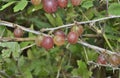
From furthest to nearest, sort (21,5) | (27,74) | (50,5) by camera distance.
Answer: (27,74) → (21,5) → (50,5)

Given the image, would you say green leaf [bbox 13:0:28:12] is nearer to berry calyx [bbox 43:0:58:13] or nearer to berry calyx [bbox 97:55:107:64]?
berry calyx [bbox 43:0:58:13]

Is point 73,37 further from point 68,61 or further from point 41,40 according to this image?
point 68,61

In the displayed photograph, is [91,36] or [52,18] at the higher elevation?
[52,18]

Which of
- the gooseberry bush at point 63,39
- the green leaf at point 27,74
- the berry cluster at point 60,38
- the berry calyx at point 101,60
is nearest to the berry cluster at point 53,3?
the gooseberry bush at point 63,39

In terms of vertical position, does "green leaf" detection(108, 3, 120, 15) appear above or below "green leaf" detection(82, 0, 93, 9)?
below

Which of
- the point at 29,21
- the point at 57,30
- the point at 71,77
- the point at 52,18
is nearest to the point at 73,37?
the point at 57,30

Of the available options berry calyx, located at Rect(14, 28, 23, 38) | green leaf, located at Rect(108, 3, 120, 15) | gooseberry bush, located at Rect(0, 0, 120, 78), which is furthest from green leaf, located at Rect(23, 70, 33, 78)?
green leaf, located at Rect(108, 3, 120, 15)

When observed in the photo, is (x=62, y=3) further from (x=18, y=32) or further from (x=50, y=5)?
(x=18, y=32)

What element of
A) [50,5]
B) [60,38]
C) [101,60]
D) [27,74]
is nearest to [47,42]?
[60,38]
